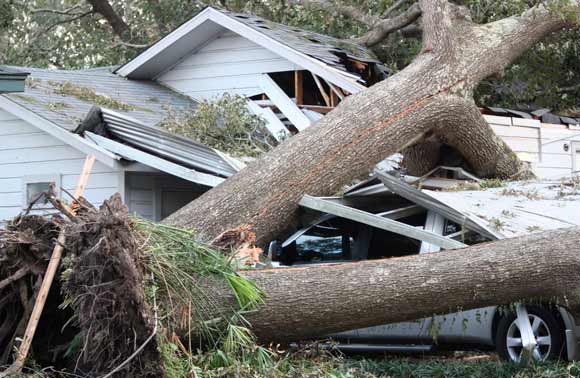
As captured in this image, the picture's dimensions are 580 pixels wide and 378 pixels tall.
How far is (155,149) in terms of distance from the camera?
1173cm

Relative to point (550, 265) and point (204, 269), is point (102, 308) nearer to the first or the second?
point (204, 269)

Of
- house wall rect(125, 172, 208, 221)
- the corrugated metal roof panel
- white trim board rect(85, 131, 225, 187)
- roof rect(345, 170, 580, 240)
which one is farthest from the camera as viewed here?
house wall rect(125, 172, 208, 221)

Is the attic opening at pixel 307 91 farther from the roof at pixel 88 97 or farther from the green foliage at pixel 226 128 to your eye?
the roof at pixel 88 97

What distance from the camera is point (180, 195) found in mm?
13508

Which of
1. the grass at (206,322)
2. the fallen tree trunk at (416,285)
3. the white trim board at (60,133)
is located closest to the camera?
the grass at (206,322)

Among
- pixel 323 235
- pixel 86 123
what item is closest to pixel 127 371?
pixel 323 235

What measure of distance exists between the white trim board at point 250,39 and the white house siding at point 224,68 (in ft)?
0.99

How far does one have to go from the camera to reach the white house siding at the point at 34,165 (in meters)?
12.6

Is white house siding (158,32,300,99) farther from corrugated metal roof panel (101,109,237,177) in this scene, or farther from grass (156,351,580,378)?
grass (156,351,580,378)

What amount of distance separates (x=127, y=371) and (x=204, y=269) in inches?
45.7

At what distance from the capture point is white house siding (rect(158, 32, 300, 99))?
1494 centimetres

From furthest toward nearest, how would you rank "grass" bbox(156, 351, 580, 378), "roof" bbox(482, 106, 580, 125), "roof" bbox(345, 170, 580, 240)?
"roof" bbox(482, 106, 580, 125), "roof" bbox(345, 170, 580, 240), "grass" bbox(156, 351, 580, 378)

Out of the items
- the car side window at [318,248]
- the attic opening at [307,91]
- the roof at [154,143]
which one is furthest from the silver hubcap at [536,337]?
the attic opening at [307,91]

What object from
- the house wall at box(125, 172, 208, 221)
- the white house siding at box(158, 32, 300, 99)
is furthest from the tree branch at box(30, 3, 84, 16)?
the house wall at box(125, 172, 208, 221)
